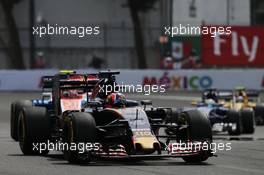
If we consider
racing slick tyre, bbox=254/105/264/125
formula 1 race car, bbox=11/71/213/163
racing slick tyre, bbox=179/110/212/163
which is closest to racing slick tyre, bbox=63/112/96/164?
formula 1 race car, bbox=11/71/213/163

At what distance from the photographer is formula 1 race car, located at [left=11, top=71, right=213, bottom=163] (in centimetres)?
1380

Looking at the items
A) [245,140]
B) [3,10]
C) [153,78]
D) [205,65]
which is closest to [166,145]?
[245,140]

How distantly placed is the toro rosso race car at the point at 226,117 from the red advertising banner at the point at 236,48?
21498 millimetres

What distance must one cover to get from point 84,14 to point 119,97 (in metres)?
37.8

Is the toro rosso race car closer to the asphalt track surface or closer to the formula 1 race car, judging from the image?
the asphalt track surface

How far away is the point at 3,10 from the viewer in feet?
164

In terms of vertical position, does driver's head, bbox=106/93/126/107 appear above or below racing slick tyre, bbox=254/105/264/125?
above

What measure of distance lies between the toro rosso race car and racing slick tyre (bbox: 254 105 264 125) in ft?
5.09

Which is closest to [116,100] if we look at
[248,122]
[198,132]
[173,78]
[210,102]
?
[198,132]

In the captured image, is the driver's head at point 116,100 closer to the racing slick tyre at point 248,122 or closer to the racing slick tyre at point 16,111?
the racing slick tyre at point 16,111

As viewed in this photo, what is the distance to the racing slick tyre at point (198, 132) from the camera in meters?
14.2

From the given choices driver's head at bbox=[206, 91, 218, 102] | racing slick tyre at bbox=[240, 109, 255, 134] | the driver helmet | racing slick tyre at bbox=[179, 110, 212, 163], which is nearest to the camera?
racing slick tyre at bbox=[179, 110, 212, 163]

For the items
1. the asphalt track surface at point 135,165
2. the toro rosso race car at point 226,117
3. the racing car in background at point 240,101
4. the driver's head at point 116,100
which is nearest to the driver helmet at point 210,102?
the toro rosso race car at point 226,117

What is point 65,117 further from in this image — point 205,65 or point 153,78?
point 205,65
